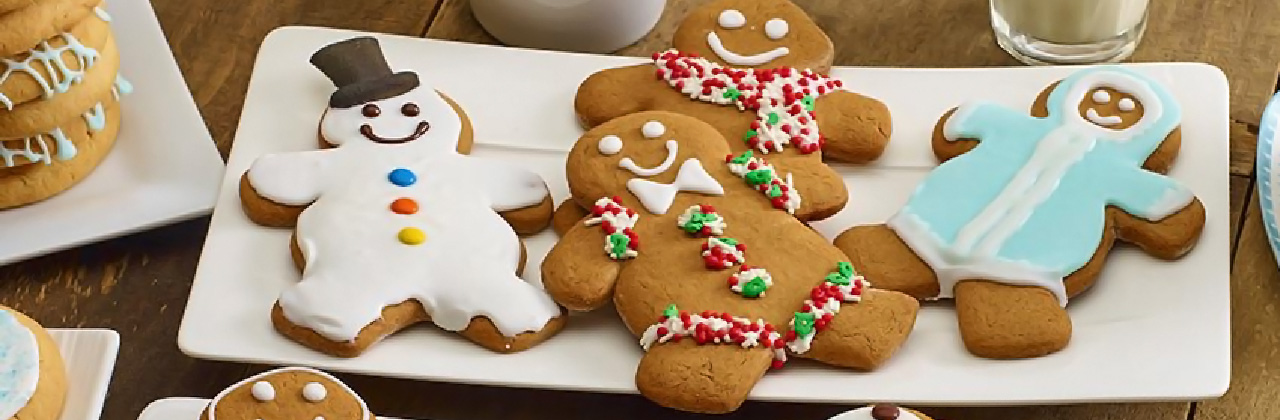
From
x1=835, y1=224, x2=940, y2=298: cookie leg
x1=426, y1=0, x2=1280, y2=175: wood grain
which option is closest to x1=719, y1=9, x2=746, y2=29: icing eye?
x1=426, y1=0, x2=1280, y2=175: wood grain

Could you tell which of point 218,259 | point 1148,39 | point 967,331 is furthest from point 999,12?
point 218,259

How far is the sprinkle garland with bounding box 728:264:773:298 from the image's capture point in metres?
1.11

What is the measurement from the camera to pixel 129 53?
1.38 meters

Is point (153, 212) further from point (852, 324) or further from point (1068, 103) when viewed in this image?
point (1068, 103)

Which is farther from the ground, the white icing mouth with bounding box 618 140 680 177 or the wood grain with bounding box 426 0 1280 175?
the white icing mouth with bounding box 618 140 680 177

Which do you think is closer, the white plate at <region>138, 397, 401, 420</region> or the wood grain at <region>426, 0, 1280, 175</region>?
the white plate at <region>138, 397, 401, 420</region>

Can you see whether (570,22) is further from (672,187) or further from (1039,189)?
(1039,189)

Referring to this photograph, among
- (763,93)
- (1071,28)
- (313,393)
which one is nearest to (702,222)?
(763,93)

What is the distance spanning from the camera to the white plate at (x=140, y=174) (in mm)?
1242

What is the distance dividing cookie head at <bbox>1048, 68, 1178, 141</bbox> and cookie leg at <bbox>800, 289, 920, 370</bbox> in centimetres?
22

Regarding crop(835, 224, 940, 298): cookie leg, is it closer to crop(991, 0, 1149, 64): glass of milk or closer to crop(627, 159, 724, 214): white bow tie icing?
crop(627, 159, 724, 214): white bow tie icing

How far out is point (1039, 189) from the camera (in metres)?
1.18

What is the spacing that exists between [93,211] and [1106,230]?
0.68 m

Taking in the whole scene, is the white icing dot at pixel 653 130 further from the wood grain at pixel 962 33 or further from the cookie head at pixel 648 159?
the wood grain at pixel 962 33
